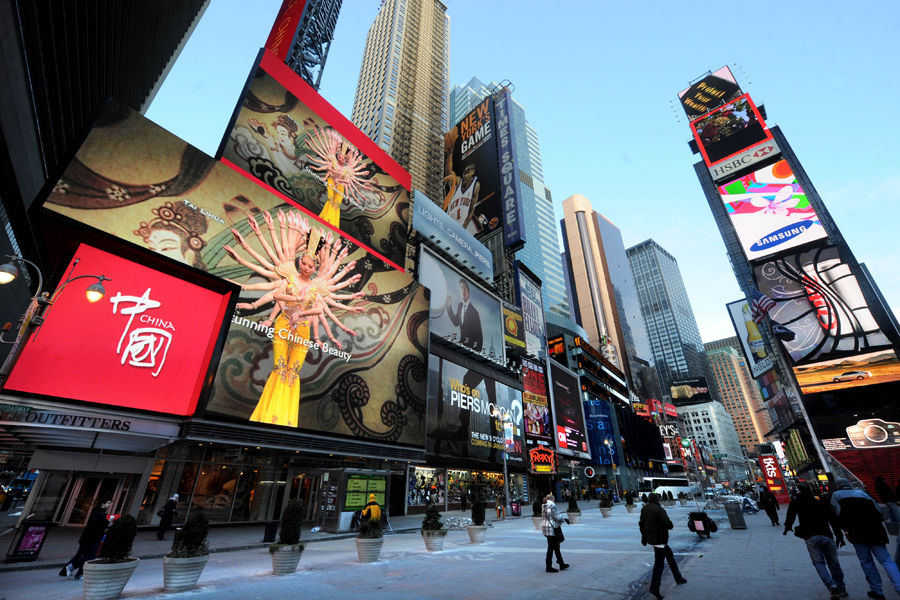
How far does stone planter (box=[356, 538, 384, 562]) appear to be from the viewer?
10914 millimetres

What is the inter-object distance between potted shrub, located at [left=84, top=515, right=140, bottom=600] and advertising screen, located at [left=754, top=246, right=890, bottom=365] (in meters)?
61.9

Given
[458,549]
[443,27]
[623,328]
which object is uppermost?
[443,27]

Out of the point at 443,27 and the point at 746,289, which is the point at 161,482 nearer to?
the point at 746,289

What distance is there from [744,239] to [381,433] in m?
55.1

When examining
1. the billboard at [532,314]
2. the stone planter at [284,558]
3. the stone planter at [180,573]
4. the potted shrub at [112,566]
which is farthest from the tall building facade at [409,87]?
the potted shrub at [112,566]

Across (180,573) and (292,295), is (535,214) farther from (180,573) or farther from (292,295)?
(180,573)

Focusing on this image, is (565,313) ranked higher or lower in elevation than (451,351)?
higher

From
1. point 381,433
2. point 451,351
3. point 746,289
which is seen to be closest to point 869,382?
point 746,289

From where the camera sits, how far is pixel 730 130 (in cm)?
5997

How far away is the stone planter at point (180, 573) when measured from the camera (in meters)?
7.46

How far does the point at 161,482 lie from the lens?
18.7 m

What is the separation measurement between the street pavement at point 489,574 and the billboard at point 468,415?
689 inches

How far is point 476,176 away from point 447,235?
17.3 metres

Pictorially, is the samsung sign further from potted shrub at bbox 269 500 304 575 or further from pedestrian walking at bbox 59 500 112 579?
pedestrian walking at bbox 59 500 112 579
